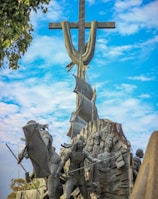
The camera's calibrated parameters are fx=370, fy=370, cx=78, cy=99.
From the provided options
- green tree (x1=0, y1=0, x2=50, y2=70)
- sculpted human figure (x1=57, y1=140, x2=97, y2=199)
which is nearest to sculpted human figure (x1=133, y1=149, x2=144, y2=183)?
sculpted human figure (x1=57, y1=140, x2=97, y2=199)

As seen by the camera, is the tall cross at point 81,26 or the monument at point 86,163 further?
the tall cross at point 81,26

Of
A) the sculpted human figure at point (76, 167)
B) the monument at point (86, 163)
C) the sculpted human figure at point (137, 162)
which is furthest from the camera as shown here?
the sculpted human figure at point (137, 162)

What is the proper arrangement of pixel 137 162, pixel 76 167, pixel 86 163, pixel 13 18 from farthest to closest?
pixel 86 163
pixel 137 162
pixel 76 167
pixel 13 18

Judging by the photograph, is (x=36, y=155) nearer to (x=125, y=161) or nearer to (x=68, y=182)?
(x=68, y=182)

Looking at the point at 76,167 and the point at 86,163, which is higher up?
the point at 86,163

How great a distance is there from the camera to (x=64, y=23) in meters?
21.3

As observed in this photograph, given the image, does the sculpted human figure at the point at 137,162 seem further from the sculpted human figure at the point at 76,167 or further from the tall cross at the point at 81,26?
the tall cross at the point at 81,26

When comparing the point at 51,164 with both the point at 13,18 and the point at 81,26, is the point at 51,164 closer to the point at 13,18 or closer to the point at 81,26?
the point at 13,18

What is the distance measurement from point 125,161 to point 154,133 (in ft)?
22.0

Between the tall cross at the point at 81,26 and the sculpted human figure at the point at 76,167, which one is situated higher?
the tall cross at the point at 81,26

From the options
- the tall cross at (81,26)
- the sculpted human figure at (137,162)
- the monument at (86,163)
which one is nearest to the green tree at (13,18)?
the monument at (86,163)

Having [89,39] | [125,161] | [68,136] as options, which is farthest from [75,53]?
[125,161]

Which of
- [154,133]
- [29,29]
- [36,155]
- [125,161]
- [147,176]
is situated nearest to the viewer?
[147,176]

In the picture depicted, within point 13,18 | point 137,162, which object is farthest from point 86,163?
point 13,18
